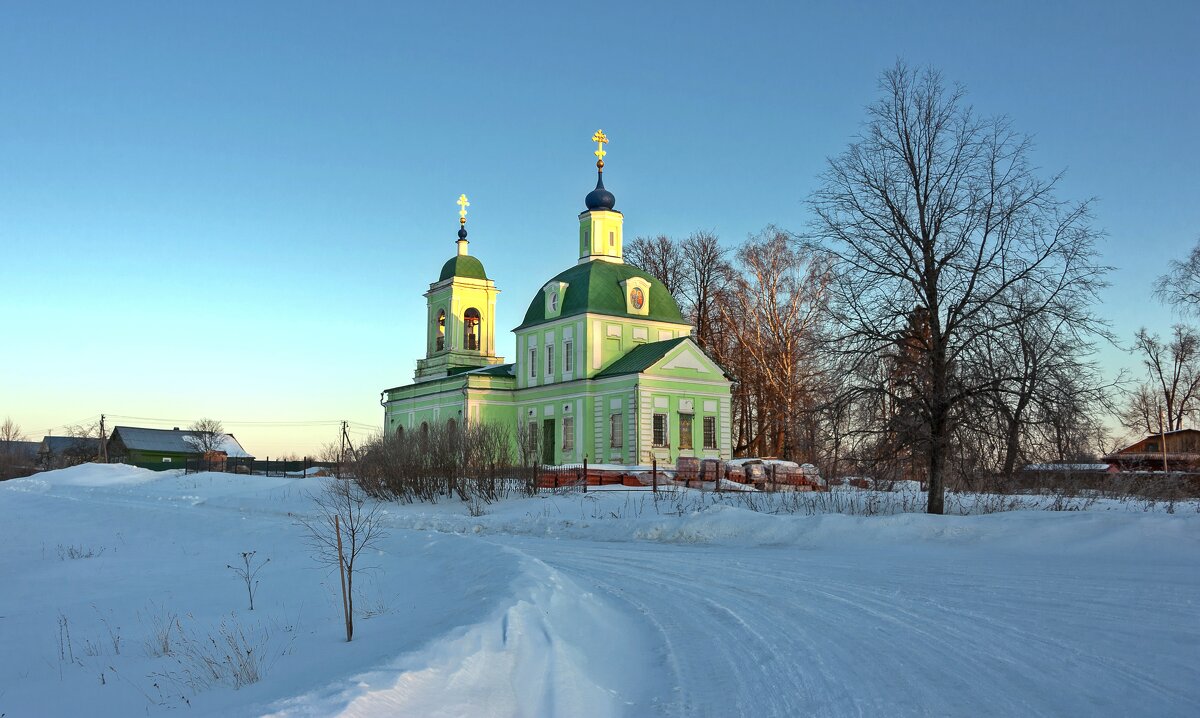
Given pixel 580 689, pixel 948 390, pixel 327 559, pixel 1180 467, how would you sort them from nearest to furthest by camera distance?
pixel 580 689, pixel 327 559, pixel 948 390, pixel 1180 467

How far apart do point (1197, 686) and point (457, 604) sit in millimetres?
6175

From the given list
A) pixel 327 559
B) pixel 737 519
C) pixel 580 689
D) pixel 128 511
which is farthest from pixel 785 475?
pixel 580 689

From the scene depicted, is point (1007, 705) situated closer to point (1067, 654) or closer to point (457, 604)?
point (1067, 654)

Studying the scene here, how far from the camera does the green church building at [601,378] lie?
41.5 meters

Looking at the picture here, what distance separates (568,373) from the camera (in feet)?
148

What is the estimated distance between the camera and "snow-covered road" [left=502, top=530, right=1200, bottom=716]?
18.8 feet

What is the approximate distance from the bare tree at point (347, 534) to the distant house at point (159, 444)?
5743cm

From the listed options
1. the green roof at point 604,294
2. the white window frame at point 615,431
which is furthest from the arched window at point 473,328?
the white window frame at point 615,431

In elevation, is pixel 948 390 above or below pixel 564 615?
above

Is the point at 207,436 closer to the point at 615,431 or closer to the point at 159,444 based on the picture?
the point at 159,444

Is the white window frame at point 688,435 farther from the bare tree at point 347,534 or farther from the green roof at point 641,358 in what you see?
the bare tree at point 347,534

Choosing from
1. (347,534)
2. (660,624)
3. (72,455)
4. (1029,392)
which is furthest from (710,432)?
(72,455)

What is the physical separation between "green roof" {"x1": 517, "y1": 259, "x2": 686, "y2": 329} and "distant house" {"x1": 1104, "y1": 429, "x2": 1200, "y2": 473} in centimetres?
2008

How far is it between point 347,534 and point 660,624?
4.50m
